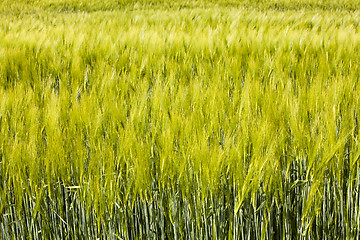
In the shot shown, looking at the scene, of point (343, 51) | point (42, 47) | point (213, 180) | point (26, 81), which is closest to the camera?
point (213, 180)

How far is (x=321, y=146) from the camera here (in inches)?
31.5

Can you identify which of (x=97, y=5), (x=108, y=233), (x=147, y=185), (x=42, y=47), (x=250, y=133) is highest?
(x=97, y=5)

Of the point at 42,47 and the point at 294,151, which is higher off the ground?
the point at 42,47

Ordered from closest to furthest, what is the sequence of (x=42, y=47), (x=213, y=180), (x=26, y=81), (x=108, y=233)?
(x=213, y=180) < (x=108, y=233) < (x=26, y=81) < (x=42, y=47)

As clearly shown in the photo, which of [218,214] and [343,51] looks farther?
[343,51]

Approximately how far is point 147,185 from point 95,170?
12 cm

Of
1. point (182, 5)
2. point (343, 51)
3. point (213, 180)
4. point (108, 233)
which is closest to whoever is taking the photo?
point (213, 180)

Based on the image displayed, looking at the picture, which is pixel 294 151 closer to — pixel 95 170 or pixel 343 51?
pixel 95 170

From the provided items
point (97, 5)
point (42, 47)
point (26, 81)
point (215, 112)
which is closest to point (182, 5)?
point (97, 5)

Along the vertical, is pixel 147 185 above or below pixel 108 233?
above

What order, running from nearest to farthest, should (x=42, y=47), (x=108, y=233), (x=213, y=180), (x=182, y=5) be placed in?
(x=213, y=180) < (x=108, y=233) < (x=42, y=47) < (x=182, y=5)

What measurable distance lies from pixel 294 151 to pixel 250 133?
0.39 ft

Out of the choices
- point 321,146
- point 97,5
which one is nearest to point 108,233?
point 321,146

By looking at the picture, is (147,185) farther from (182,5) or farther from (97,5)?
(97,5)
